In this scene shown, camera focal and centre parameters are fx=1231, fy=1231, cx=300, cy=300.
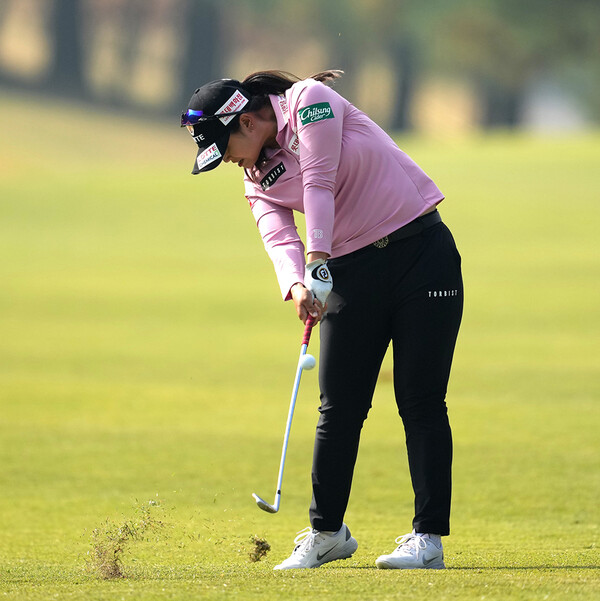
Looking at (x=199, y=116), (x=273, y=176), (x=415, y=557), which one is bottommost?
(x=415, y=557)

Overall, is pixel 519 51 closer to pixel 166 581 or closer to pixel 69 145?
pixel 69 145

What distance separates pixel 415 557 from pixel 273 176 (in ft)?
5.11

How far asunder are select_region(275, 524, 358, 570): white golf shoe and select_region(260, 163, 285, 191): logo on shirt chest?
1.38m

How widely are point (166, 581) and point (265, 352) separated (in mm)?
9805

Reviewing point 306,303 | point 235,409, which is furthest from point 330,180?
point 235,409

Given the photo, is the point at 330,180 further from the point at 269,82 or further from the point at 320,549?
the point at 320,549

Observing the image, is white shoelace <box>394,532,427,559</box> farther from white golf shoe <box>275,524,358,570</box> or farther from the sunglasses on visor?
the sunglasses on visor

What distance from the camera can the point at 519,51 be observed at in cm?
5741

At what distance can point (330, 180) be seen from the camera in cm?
457

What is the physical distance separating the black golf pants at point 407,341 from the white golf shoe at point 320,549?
227 millimetres

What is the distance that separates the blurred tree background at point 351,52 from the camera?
57.2 meters

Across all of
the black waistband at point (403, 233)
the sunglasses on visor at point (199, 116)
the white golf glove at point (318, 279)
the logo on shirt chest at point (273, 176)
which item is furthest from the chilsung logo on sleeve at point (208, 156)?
the black waistband at point (403, 233)

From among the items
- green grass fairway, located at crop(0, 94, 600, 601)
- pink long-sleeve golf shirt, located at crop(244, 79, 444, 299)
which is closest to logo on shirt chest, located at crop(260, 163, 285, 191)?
pink long-sleeve golf shirt, located at crop(244, 79, 444, 299)

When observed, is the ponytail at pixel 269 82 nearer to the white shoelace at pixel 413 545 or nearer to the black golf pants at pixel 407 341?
the black golf pants at pixel 407 341
